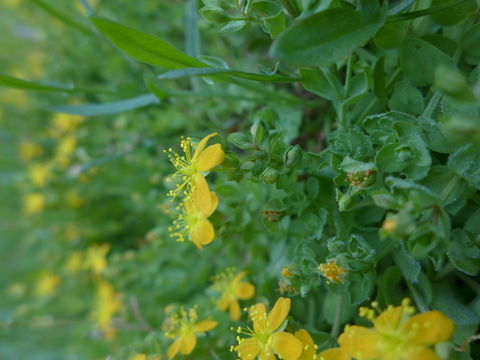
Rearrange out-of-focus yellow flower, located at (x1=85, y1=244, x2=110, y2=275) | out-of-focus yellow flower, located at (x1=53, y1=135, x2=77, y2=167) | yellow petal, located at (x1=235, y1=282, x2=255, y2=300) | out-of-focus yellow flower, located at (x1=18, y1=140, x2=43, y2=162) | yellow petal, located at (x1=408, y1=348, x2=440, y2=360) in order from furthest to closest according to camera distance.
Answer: out-of-focus yellow flower, located at (x1=18, y1=140, x2=43, y2=162)
out-of-focus yellow flower, located at (x1=53, y1=135, x2=77, y2=167)
out-of-focus yellow flower, located at (x1=85, y1=244, x2=110, y2=275)
yellow petal, located at (x1=235, y1=282, x2=255, y2=300)
yellow petal, located at (x1=408, y1=348, x2=440, y2=360)

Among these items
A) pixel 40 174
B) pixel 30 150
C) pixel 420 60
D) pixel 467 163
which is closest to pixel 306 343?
pixel 467 163

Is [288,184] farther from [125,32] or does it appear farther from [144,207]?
[144,207]

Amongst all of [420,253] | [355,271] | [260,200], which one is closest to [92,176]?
[260,200]

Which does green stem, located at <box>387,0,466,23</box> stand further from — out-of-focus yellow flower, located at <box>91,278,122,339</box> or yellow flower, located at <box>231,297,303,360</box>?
out-of-focus yellow flower, located at <box>91,278,122,339</box>

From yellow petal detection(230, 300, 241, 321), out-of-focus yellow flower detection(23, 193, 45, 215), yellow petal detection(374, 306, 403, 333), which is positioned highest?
yellow petal detection(374, 306, 403, 333)

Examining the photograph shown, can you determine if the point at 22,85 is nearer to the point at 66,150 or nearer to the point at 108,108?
the point at 108,108

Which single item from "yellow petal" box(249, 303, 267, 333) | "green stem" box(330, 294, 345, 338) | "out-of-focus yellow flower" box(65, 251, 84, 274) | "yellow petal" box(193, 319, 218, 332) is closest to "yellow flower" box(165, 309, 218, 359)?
"yellow petal" box(193, 319, 218, 332)
